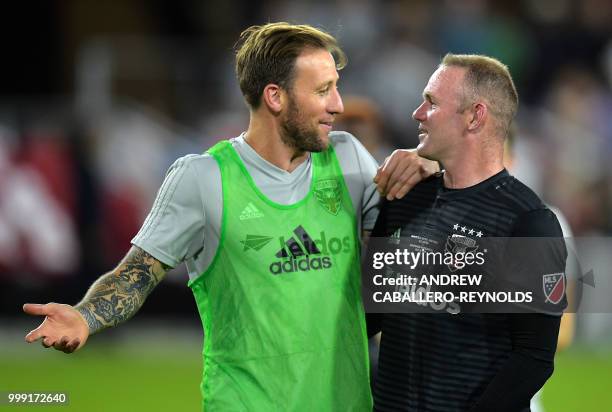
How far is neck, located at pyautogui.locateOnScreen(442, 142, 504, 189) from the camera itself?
13.6 ft

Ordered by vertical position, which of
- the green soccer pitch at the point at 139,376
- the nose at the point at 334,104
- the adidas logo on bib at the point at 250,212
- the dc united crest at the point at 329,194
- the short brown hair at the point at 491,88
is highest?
the short brown hair at the point at 491,88

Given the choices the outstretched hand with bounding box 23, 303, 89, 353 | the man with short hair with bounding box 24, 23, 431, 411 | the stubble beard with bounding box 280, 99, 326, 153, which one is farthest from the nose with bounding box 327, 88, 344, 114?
the outstretched hand with bounding box 23, 303, 89, 353

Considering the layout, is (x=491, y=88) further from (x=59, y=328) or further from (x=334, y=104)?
(x=59, y=328)

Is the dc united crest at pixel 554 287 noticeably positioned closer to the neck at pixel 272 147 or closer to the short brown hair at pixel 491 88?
the short brown hair at pixel 491 88

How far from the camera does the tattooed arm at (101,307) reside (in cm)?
380

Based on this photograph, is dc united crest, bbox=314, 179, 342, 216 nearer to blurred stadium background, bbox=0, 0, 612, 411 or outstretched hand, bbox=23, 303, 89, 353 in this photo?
outstretched hand, bbox=23, 303, 89, 353

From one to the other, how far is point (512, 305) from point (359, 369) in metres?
0.77

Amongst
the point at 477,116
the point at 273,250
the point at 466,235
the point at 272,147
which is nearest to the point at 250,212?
the point at 273,250

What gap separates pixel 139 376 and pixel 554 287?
6957 millimetres

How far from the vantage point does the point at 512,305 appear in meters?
3.84

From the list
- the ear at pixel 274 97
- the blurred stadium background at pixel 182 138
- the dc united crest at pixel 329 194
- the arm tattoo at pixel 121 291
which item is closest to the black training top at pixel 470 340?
the dc united crest at pixel 329 194

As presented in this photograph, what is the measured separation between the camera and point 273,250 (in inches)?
166

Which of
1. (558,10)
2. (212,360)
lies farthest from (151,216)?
(558,10)

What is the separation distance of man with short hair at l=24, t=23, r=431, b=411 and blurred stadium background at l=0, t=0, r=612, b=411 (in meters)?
5.63
